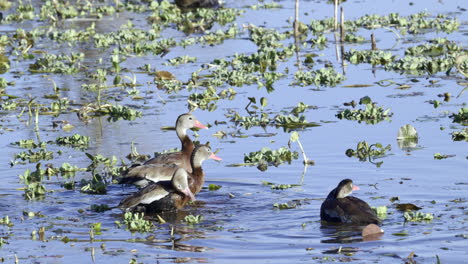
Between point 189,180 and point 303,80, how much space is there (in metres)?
6.01

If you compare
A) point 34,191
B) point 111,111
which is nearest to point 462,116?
point 111,111

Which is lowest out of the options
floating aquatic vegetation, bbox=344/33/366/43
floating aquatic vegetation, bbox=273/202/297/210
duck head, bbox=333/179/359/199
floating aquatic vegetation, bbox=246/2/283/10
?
floating aquatic vegetation, bbox=273/202/297/210

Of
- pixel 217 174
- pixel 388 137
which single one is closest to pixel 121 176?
pixel 217 174

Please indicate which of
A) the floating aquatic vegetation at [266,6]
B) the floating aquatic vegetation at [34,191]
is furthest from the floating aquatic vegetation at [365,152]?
the floating aquatic vegetation at [266,6]

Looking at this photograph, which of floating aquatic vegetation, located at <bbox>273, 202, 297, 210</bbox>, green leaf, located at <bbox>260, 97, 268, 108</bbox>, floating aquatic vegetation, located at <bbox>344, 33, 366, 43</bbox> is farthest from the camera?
floating aquatic vegetation, located at <bbox>344, 33, 366, 43</bbox>

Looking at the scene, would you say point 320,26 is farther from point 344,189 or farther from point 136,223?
point 136,223

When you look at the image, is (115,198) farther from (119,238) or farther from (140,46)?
(140,46)

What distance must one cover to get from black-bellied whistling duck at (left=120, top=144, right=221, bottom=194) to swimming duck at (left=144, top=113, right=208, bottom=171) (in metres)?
0.10

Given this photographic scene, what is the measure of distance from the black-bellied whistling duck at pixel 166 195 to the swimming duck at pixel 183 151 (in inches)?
24.2

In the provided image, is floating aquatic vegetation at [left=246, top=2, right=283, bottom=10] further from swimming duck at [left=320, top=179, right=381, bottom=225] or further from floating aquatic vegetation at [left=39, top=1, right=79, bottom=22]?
swimming duck at [left=320, top=179, right=381, bottom=225]

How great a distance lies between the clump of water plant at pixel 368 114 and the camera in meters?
15.7

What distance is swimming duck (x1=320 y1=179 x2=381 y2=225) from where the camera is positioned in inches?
431

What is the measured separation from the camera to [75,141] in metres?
15.1

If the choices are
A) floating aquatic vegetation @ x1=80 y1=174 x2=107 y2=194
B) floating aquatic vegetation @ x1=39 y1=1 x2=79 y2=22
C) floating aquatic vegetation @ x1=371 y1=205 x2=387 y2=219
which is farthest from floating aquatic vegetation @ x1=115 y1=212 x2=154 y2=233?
floating aquatic vegetation @ x1=39 y1=1 x2=79 y2=22
